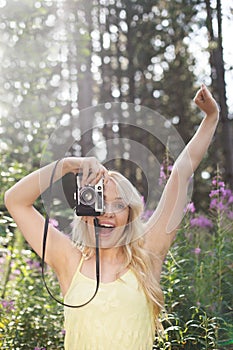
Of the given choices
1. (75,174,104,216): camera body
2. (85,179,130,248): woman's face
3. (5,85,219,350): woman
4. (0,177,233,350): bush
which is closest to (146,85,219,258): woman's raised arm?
(5,85,219,350): woman

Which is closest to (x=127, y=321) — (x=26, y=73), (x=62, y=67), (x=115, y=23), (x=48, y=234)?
(x=48, y=234)

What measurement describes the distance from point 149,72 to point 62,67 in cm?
344

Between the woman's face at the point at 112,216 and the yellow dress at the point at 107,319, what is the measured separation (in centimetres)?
17

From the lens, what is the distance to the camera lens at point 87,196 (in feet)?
6.86

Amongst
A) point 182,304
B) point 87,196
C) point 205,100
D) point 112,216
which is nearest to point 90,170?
point 87,196

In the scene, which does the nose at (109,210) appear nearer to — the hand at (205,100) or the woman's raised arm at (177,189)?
the woman's raised arm at (177,189)

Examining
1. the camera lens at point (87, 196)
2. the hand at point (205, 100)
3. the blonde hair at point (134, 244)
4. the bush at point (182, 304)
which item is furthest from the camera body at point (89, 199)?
the bush at point (182, 304)

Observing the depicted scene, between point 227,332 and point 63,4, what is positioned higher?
point 63,4

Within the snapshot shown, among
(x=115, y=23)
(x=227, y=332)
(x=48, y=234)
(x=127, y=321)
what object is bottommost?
(x=227, y=332)

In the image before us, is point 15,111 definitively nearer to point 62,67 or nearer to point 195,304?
point 195,304

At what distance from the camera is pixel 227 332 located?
10.4 ft

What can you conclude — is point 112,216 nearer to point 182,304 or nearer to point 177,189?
point 177,189

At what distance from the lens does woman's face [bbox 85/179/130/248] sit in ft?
7.26

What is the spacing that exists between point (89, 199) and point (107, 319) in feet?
1.40
